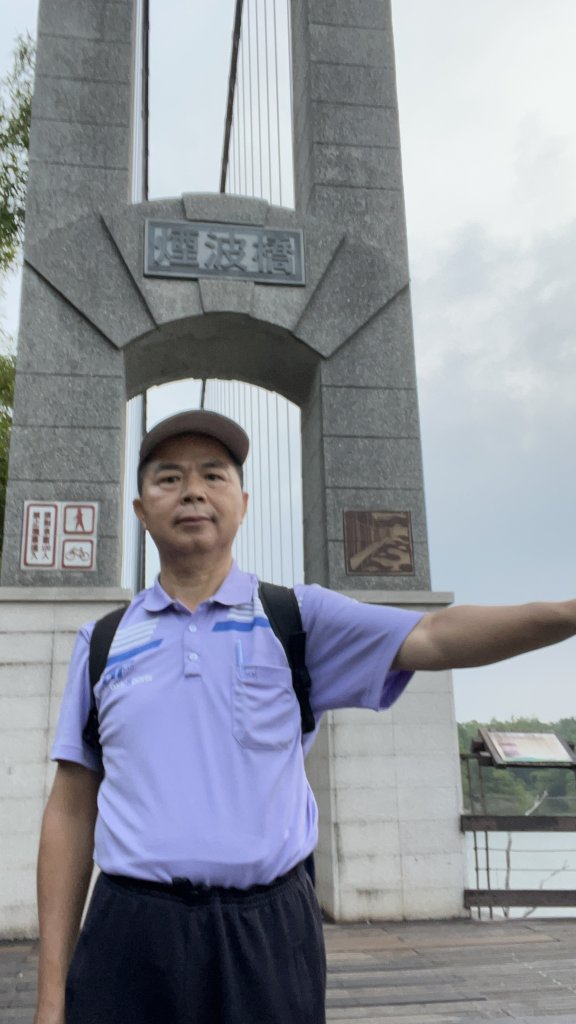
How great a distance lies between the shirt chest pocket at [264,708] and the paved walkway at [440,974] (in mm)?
Answer: 2343

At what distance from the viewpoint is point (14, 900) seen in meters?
4.71

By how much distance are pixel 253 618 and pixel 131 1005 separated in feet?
1.85

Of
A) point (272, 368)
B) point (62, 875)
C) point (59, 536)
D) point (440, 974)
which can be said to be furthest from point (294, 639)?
point (272, 368)

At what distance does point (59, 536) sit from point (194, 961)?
4.43 metres

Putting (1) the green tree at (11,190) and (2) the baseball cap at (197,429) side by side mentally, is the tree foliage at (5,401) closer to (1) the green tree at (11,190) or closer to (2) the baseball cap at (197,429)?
(1) the green tree at (11,190)

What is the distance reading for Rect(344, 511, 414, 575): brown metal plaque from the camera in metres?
5.59

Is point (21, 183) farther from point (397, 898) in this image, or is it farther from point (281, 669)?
point (281, 669)

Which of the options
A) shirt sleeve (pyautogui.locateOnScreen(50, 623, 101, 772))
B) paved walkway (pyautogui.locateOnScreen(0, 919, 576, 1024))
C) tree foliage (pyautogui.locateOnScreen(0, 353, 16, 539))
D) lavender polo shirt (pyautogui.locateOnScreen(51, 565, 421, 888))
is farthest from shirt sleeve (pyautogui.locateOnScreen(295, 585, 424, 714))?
tree foliage (pyautogui.locateOnScreen(0, 353, 16, 539))

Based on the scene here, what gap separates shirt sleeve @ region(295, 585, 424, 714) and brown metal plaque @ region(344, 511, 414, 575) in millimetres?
4210

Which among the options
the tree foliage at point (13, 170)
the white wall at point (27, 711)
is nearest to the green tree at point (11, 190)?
the tree foliage at point (13, 170)

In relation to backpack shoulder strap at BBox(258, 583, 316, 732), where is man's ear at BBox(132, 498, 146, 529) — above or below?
above

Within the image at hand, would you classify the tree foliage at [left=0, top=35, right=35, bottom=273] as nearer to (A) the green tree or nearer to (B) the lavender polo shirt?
(A) the green tree

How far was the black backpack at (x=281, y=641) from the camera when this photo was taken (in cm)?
134

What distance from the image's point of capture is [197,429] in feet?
4.89
